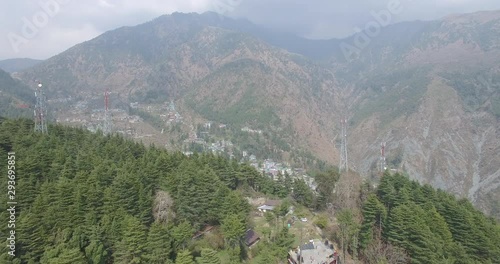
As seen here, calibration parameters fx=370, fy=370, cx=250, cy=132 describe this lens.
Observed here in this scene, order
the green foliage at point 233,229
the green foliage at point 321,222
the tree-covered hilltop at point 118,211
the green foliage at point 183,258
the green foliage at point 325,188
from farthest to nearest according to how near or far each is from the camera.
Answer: the green foliage at point 325,188 < the green foliage at point 321,222 < the green foliage at point 233,229 < the tree-covered hilltop at point 118,211 < the green foliage at point 183,258

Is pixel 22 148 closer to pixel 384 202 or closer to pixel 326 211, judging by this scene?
pixel 326 211

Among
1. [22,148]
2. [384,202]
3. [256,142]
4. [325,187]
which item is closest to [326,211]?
[325,187]

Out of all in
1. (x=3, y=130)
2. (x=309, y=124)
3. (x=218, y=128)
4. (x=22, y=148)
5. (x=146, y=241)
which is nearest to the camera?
(x=146, y=241)

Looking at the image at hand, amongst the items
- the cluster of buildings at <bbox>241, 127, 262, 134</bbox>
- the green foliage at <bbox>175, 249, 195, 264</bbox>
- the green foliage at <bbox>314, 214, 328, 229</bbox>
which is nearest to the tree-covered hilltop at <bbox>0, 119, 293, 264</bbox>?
the green foliage at <bbox>175, 249, 195, 264</bbox>

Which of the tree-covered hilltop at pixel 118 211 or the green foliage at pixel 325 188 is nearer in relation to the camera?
the tree-covered hilltop at pixel 118 211

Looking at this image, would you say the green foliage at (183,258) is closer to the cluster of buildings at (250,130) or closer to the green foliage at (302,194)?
the green foliage at (302,194)

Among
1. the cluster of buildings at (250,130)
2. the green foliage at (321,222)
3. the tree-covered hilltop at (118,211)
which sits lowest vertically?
the cluster of buildings at (250,130)

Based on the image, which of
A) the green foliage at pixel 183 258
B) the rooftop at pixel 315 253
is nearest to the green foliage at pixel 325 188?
the rooftop at pixel 315 253
